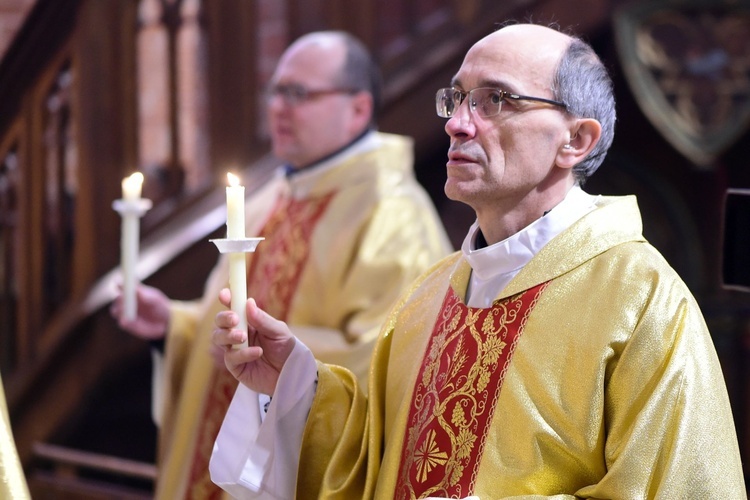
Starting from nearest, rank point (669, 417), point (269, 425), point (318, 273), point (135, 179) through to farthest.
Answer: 1. point (669, 417)
2. point (269, 425)
3. point (135, 179)
4. point (318, 273)

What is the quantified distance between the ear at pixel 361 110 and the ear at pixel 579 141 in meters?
1.61

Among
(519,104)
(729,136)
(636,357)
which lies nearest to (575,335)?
(636,357)

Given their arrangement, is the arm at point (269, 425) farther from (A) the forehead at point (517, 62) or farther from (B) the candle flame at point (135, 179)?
(B) the candle flame at point (135, 179)

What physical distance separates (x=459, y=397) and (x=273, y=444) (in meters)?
0.42

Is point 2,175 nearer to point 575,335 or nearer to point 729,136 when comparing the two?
point 729,136

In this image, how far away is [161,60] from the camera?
621 cm

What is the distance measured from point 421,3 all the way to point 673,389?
3607 millimetres

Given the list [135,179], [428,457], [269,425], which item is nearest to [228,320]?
[269,425]

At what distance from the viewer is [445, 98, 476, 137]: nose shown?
2096mm

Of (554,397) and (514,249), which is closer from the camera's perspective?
(554,397)

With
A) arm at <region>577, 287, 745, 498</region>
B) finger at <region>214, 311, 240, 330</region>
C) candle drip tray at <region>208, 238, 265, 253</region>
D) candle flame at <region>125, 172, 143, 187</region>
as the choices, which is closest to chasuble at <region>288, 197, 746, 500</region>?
arm at <region>577, 287, 745, 498</region>

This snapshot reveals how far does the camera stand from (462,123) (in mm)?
2102

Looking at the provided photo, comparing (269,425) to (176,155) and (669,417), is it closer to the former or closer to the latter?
(669,417)

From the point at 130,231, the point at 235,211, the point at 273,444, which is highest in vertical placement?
the point at 235,211
